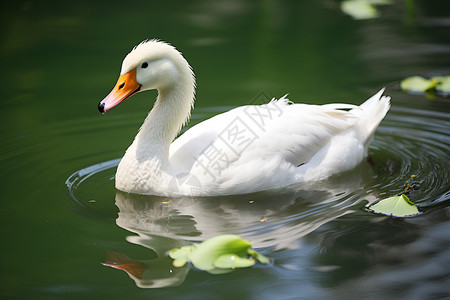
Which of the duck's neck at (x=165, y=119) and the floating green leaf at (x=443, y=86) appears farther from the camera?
the floating green leaf at (x=443, y=86)

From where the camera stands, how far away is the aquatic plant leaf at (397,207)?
514cm

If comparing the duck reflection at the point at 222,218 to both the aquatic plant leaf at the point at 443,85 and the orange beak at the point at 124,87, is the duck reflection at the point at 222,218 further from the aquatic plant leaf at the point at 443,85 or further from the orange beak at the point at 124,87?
the aquatic plant leaf at the point at 443,85

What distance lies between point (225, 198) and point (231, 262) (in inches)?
49.1

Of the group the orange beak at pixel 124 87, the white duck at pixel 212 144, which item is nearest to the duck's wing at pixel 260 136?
the white duck at pixel 212 144

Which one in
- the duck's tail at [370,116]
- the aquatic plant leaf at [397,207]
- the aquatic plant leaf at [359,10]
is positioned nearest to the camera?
the aquatic plant leaf at [397,207]

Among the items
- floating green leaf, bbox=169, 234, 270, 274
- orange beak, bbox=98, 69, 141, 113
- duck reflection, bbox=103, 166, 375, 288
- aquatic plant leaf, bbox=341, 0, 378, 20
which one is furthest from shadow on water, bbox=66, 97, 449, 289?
aquatic plant leaf, bbox=341, 0, 378, 20

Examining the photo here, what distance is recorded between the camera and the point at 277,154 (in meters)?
5.72

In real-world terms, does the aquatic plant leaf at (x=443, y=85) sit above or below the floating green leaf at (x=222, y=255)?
above

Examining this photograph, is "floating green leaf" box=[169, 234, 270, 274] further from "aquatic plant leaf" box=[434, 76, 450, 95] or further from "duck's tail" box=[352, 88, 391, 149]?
"aquatic plant leaf" box=[434, 76, 450, 95]

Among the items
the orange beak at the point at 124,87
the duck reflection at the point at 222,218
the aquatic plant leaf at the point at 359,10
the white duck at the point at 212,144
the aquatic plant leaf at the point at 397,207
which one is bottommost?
the duck reflection at the point at 222,218

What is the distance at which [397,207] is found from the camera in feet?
17.0

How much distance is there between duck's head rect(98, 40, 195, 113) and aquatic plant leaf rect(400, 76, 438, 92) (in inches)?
141

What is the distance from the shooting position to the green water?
14.5 ft

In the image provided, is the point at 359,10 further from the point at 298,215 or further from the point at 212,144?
the point at 298,215
